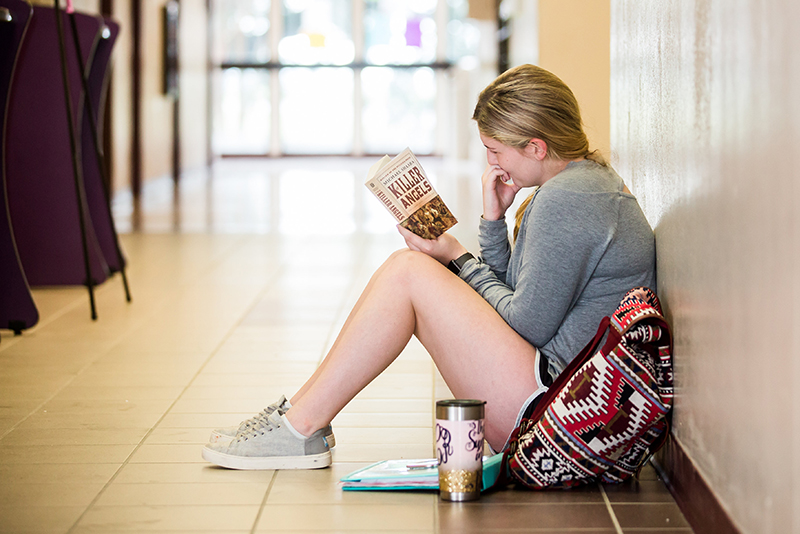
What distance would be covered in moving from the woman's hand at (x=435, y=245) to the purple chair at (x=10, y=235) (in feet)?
5.51

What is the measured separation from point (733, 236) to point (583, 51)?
276 cm

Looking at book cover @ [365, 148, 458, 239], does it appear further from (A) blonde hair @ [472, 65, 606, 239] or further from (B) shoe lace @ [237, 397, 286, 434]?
(B) shoe lace @ [237, 397, 286, 434]

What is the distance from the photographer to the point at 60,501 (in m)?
1.71

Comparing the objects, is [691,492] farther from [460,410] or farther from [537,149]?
[537,149]

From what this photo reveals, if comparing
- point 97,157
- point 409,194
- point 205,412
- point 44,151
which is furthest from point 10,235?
point 409,194

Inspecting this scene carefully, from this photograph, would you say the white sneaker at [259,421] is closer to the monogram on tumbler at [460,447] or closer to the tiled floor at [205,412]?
the tiled floor at [205,412]

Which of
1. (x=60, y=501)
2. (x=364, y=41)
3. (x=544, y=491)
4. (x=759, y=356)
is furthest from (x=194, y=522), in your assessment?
(x=364, y=41)

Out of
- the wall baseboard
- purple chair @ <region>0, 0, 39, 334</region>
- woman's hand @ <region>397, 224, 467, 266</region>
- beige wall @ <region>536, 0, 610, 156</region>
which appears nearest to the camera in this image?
the wall baseboard

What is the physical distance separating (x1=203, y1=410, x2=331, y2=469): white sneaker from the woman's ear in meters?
0.69

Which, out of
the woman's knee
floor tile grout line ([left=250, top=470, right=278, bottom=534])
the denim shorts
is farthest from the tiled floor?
the woman's knee

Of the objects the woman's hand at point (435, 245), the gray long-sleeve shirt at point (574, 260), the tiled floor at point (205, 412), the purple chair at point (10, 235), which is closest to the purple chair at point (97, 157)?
the tiled floor at point (205, 412)

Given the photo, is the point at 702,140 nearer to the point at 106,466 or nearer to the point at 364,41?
the point at 106,466

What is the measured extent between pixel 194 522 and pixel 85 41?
2.82 metres

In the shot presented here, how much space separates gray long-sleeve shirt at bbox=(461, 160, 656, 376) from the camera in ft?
5.52
